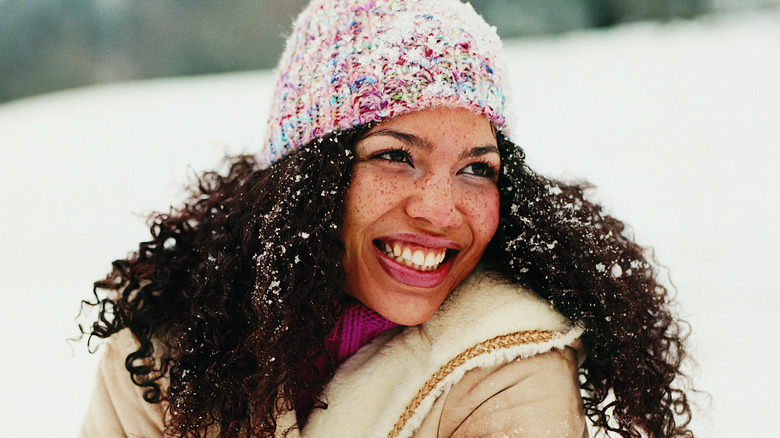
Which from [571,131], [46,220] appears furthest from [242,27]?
[571,131]

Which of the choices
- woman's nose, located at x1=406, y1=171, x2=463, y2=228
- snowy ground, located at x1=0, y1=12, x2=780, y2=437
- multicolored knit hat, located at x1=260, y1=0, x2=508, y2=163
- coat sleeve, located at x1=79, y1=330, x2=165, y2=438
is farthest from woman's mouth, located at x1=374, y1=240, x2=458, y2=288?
coat sleeve, located at x1=79, y1=330, x2=165, y2=438

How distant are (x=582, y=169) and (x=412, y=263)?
412 centimetres

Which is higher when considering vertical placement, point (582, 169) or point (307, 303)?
point (582, 169)

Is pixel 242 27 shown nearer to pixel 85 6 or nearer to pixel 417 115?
pixel 85 6

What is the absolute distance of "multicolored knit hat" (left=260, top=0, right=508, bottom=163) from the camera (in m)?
1.62

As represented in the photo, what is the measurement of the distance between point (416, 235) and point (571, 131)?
5.18m

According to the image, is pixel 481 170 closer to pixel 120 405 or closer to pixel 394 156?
pixel 394 156

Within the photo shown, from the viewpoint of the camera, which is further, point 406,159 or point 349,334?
point 349,334

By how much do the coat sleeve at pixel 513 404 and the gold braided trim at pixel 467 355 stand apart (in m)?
0.04

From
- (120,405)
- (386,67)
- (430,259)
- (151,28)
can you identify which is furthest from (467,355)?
(151,28)

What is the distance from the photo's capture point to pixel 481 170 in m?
1.82

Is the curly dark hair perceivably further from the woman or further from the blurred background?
the blurred background

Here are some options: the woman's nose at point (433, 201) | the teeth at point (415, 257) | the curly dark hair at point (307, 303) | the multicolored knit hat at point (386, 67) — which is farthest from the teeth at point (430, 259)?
the multicolored knit hat at point (386, 67)

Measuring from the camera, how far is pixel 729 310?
3.55m
